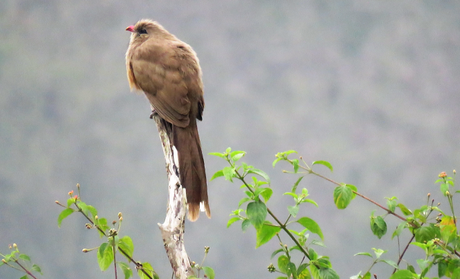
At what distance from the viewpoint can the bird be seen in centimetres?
237

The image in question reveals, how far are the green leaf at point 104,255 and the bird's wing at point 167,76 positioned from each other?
1084 mm

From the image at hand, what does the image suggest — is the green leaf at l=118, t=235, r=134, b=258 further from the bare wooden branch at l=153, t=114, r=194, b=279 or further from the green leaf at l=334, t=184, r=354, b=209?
the green leaf at l=334, t=184, r=354, b=209

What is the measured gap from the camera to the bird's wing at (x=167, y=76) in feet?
8.47

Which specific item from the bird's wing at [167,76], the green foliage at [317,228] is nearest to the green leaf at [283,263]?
the green foliage at [317,228]

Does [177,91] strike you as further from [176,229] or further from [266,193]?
[266,193]

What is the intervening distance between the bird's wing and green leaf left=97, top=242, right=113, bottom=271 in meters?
1.08

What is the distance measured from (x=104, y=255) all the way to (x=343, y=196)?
880 millimetres

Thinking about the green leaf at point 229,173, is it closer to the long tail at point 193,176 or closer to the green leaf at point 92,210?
the green leaf at point 92,210

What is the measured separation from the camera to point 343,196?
65.7 inches

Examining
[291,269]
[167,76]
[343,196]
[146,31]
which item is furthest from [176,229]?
[146,31]

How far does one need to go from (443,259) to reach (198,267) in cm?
85

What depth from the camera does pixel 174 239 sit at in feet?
5.89

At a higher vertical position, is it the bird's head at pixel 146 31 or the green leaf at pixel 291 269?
the bird's head at pixel 146 31

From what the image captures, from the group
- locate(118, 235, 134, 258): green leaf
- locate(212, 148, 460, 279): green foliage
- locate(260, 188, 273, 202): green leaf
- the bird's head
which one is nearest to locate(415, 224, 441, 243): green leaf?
locate(212, 148, 460, 279): green foliage
